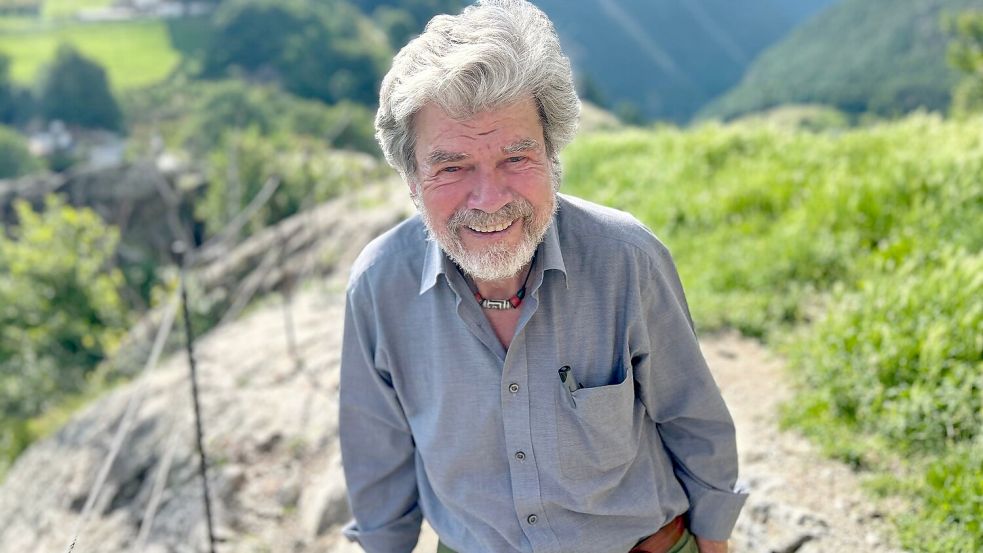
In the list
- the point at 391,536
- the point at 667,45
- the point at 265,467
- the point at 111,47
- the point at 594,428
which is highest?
the point at 667,45

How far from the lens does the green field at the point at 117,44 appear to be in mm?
68875

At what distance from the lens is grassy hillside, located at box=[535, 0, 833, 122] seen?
12662 cm

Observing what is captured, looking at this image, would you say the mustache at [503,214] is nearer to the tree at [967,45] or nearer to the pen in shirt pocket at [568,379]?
the pen in shirt pocket at [568,379]

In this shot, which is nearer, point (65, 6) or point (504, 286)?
point (504, 286)

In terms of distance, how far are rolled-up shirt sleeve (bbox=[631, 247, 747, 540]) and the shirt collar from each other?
0.22 meters

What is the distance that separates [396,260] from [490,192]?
35 cm

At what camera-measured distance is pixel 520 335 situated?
1.62m

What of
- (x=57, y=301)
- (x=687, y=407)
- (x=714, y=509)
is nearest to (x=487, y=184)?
(x=687, y=407)

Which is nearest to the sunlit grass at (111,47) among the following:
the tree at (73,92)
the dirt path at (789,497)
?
the tree at (73,92)

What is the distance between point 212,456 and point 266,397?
1.83ft

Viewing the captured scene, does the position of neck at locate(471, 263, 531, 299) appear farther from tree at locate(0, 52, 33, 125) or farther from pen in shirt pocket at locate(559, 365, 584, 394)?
tree at locate(0, 52, 33, 125)

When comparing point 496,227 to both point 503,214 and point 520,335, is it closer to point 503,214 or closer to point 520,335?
point 503,214

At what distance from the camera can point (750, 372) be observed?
3.69 metres

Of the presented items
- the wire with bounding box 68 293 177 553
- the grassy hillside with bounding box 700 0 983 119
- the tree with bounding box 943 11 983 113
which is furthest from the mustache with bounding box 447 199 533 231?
the grassy hillside with bounding box 700 0 983 119
